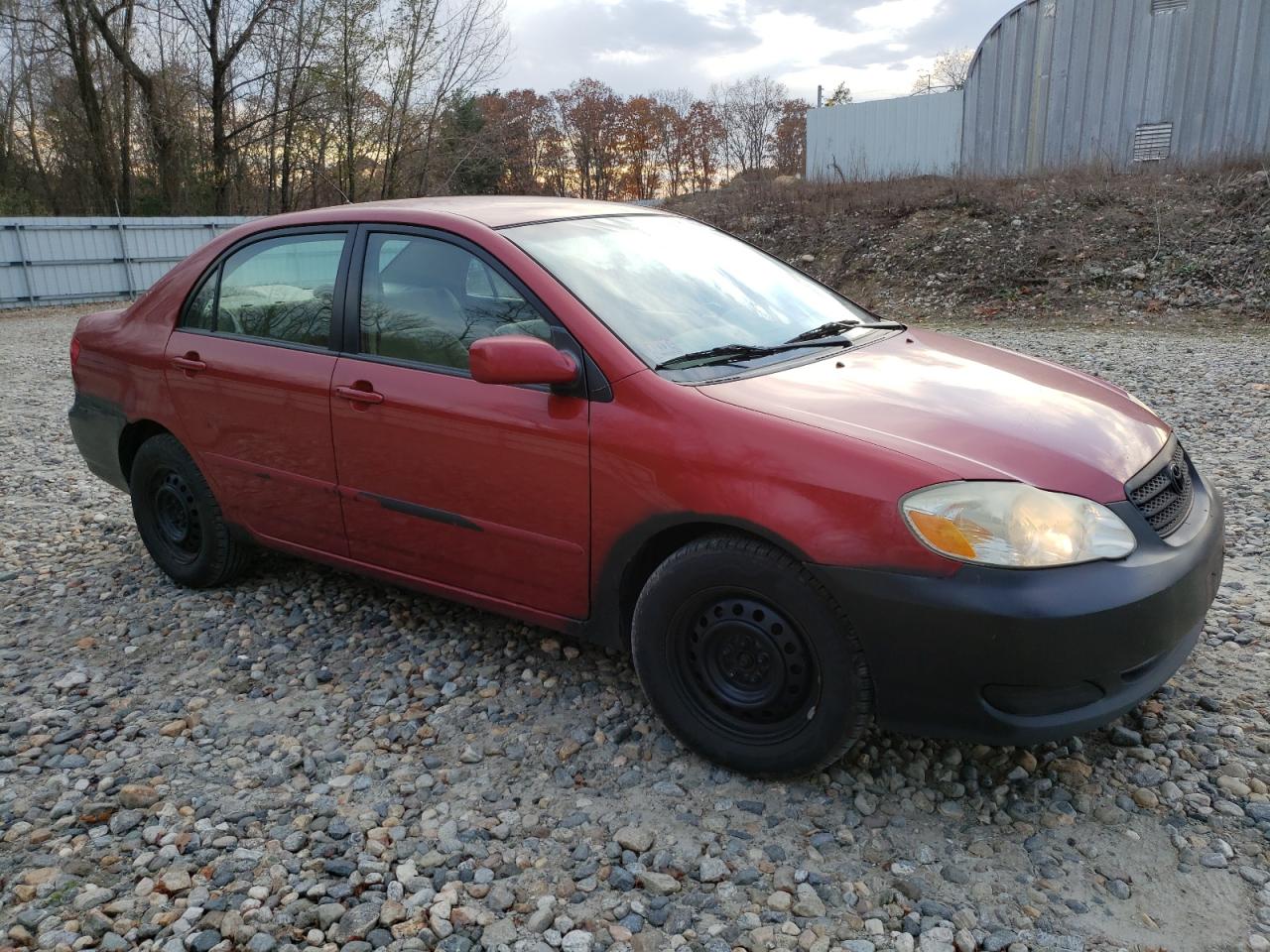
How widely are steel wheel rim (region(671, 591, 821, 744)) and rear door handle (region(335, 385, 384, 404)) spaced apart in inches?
53.4

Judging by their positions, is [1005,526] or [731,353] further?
[731,353]

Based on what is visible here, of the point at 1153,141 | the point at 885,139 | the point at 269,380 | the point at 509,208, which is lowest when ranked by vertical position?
the point at 269,380

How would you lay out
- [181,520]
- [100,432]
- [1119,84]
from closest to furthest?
[181,520] < [100,432] < [1119,84]

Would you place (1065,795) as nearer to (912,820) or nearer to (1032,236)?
(912,820)

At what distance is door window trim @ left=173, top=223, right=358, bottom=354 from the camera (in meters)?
3.53

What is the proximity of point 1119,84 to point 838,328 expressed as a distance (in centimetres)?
1804

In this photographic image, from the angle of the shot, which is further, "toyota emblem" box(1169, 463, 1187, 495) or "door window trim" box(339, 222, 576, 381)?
"door window trim" box(339, 222, 576, 381)

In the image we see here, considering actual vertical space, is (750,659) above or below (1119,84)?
below

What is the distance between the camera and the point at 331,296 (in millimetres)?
3564

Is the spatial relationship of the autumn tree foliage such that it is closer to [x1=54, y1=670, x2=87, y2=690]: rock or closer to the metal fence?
the metal fence

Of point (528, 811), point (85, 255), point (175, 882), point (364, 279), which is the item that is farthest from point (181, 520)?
point (85, 255)

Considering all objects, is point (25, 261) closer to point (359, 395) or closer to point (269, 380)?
point (269, 380)

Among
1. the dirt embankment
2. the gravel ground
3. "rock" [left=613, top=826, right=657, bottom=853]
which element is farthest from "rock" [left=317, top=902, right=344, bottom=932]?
the dirt embankment

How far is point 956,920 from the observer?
7.31 ft
